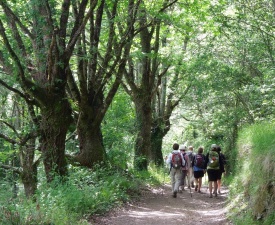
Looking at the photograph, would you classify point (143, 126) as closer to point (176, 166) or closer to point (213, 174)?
point (176, 166)

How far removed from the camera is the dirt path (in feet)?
30.3

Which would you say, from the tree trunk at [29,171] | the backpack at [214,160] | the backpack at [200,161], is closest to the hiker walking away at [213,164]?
the backpack at [214,160]

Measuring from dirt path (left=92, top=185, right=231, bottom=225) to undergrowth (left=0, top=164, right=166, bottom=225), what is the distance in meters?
0.39

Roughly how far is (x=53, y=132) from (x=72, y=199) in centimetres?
223

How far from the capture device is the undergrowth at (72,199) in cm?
660

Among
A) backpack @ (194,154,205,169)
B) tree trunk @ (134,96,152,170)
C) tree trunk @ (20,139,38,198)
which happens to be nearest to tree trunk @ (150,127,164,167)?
tree trunk @ (134,96,152,170)

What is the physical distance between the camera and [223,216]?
9.84 m

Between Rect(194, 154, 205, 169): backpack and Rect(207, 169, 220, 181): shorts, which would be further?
Rect(194, 154, 205, 169): backpack

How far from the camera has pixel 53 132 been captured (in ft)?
33.5

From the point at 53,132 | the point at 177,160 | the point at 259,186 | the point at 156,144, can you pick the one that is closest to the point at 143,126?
the point at 156,144

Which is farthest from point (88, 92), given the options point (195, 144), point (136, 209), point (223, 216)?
point (195, 144)

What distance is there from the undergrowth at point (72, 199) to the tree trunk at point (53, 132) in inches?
20.3

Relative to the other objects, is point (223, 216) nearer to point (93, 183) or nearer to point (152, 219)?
point (152, 219)

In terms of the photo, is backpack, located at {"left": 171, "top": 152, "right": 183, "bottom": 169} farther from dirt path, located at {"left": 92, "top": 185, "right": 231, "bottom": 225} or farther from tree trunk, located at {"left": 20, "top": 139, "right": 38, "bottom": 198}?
tree trunk, located at {"left": 20, "top": 139, "right": 38, "bottom": 198}
